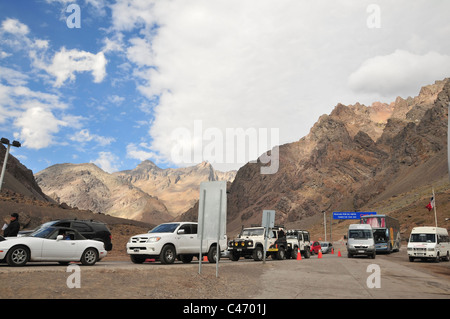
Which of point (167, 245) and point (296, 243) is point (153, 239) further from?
point (296, 243)

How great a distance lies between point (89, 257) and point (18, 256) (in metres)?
2.62

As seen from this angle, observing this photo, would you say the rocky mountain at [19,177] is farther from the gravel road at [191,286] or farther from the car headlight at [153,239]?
the gravel road at [191,286]

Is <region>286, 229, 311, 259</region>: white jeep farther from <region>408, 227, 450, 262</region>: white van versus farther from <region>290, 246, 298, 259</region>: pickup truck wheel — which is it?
<region>408, 227, 450, 262</region>: white van

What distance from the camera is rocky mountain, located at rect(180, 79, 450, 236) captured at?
10400 cm

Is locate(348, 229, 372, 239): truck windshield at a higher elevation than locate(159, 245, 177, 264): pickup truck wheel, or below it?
higher

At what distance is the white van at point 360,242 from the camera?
93.2ft

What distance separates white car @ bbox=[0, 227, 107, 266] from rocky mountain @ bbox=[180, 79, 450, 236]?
8397 centimetres

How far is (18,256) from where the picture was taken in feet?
42.6

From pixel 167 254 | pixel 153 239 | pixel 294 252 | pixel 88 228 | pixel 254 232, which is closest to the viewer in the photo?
pixel 153 239

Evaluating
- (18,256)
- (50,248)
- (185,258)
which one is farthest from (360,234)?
(18,256)

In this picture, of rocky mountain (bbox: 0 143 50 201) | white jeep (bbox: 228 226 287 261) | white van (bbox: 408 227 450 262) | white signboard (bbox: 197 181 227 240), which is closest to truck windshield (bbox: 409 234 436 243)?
white van (bbox: 408 227 450 262)

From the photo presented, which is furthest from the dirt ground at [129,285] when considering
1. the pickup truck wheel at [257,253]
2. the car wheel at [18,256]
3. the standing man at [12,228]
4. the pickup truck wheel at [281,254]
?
the pickup truck wheel at [281,254]

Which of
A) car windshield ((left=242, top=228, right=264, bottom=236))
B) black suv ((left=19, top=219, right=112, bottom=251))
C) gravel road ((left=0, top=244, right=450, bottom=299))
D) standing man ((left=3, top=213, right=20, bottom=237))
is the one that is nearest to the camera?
gravel road ((left=0, top=244, right=450, bottom=299))

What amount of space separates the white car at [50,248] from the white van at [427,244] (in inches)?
811
